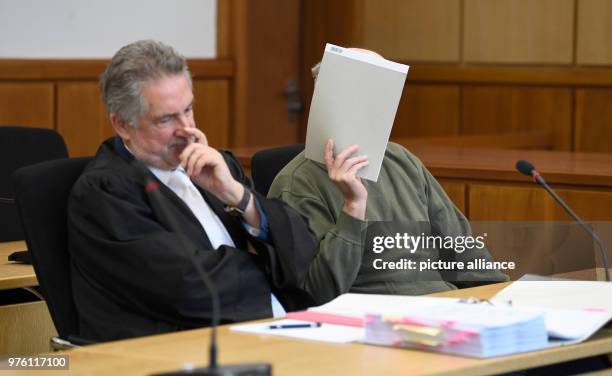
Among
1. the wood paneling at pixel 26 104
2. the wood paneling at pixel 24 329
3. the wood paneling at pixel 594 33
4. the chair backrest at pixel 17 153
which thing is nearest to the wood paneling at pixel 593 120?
the wood paneling at pixel 594 33

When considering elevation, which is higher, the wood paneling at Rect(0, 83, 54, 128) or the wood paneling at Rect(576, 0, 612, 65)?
the wood paneling at Rect(576, 0, 612, 65)

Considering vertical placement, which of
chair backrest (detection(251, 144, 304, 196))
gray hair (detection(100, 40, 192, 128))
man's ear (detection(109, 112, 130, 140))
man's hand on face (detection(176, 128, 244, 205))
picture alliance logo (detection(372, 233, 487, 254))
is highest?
gray hair (detection(100, 40, 192, 128))

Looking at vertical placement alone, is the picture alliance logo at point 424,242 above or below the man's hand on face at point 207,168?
below

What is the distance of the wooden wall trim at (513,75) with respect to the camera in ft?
22.2

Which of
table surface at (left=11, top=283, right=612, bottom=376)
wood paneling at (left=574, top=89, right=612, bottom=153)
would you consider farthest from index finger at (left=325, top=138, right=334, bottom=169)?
wood paneling at (left=574, top=89, right=612, bottom=153)

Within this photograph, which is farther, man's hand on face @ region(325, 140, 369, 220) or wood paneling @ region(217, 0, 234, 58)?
wood paneling @ region(217, 0, 234, 58)

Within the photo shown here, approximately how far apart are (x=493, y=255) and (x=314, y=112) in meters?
0.60

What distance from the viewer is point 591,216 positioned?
13.2ft

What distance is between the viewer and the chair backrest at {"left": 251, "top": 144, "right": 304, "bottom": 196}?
10.8ft

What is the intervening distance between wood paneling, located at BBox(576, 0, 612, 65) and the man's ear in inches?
181

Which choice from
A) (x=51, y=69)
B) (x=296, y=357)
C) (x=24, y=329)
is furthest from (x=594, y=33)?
(x=296, y=357)

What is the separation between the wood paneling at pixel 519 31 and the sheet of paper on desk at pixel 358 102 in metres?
4.28

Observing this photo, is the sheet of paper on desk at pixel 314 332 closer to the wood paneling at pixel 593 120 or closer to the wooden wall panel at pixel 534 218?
the wooden wall panel at pixel 534 218

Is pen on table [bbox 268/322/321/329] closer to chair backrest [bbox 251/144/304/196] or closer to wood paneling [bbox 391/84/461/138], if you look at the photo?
chair backrest [bbox 251/144/304/196]
